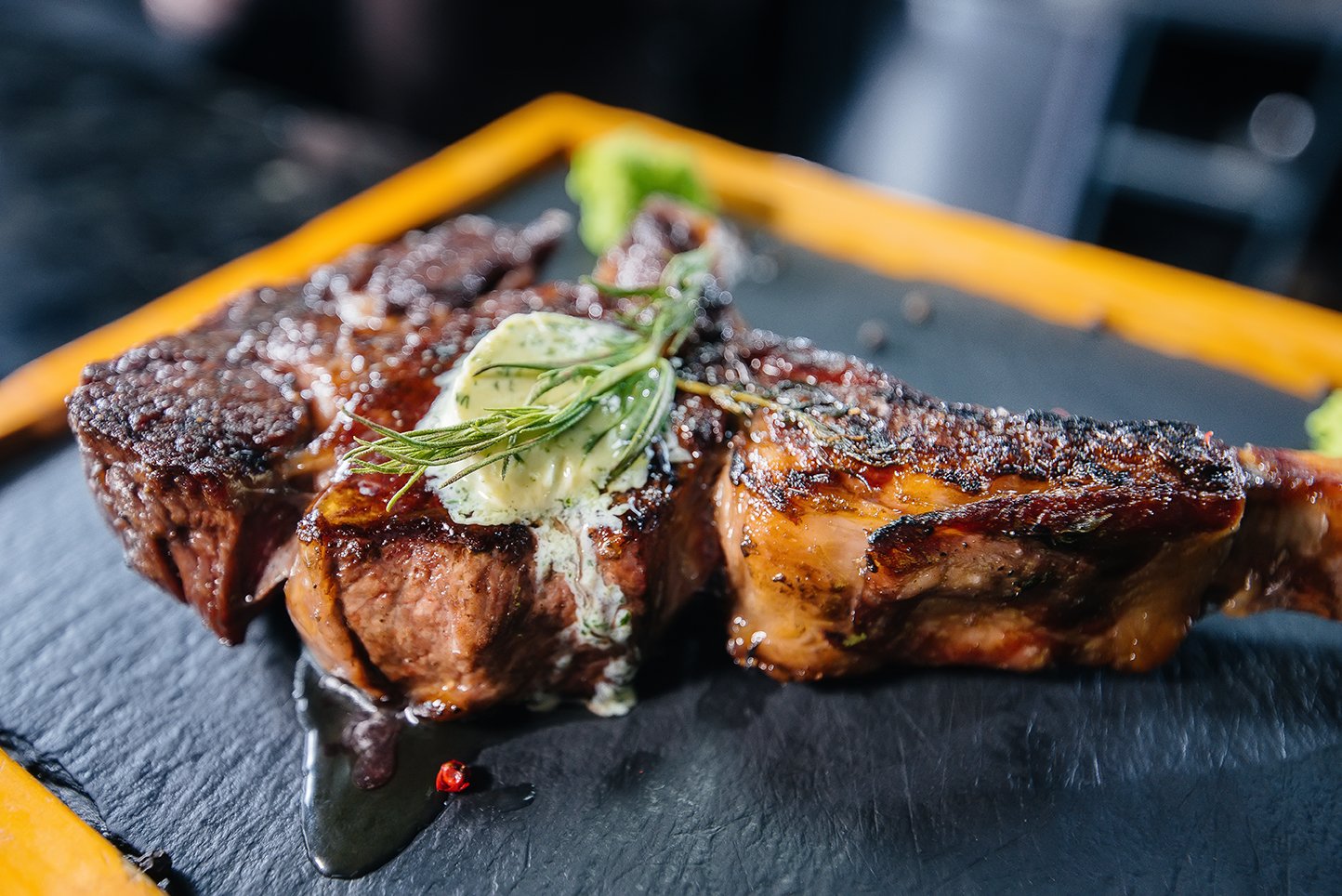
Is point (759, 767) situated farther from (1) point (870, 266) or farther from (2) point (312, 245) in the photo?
(2) point (312, 245)

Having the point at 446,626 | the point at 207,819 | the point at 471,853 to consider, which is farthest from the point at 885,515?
the point at 207,819

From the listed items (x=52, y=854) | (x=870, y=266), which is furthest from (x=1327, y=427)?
(x=52, y=854)

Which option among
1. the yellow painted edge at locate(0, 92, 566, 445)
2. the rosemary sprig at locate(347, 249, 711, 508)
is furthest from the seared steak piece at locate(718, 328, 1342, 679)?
the yellow painted edge at locate(0, 92, 566, 445)

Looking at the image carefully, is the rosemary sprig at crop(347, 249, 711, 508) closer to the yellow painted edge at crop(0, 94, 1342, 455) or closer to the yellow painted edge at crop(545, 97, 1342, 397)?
the yellow painted edge at crop(0, 94, 1342, 455)

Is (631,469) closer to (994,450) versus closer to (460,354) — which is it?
(460,354)

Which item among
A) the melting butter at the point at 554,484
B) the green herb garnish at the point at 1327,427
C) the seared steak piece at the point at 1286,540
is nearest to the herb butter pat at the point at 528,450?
the melting butter at the point at 554,484

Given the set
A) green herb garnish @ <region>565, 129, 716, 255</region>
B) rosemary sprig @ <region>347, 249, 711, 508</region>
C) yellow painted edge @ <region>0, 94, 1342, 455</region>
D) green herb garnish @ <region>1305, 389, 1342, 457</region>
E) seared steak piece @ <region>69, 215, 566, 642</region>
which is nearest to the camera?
rosemary sprig @ <region>347, 249, 711, 508</region>

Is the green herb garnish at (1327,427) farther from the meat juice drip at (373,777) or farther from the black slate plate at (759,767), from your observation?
the meat juice drip at (373,777)
